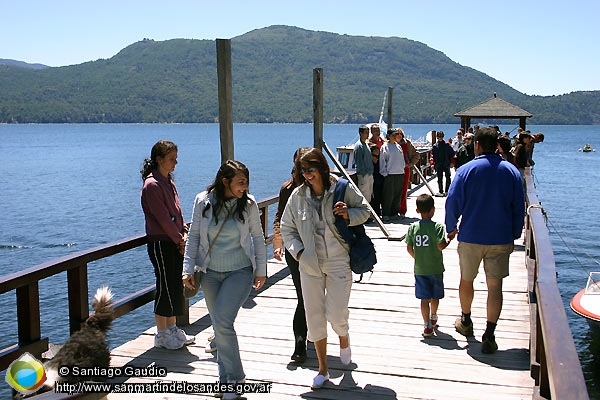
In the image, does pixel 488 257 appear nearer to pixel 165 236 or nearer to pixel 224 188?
pixel 224 188

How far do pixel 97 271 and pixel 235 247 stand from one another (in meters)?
15.7

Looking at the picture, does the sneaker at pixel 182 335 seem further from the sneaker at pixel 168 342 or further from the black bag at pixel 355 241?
the black bag at pixel 355 241

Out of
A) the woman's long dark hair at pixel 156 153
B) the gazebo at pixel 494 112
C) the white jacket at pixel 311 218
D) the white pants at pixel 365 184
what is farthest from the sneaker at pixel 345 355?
the gazebo at pixel 494 112

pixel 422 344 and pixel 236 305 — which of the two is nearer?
pixel 236 305

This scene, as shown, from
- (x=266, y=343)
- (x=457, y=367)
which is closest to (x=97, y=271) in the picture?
(x=266, y=343)

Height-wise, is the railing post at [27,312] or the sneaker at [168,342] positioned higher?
the railing post at [27,312]

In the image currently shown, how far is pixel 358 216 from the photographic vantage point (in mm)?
4629

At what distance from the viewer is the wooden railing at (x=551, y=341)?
8.62ft

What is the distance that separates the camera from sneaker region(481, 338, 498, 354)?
5.50m

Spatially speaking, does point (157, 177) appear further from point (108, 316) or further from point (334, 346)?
point (334, 346)

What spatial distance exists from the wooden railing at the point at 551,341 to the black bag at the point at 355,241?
1.15 metres

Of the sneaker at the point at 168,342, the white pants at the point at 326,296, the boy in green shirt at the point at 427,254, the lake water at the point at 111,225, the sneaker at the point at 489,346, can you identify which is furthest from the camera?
the lake water at the point at 111,225

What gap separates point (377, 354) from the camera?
5.55m

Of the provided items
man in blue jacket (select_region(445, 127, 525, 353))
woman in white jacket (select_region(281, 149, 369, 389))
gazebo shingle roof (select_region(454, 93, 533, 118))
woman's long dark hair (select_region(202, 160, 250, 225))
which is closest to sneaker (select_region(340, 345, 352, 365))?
woman in white jacket (select_region(281, 149, 369, 389))
